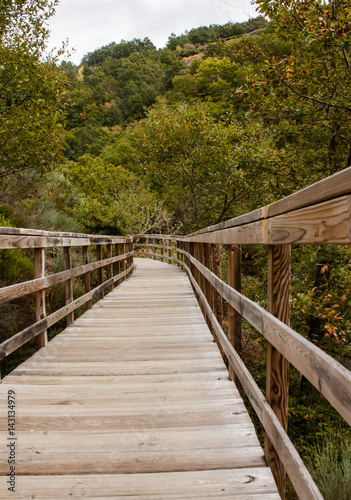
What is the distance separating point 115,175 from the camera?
26328 mm

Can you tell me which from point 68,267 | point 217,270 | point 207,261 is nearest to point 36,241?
point 68,267

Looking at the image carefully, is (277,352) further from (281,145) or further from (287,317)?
(281,145)

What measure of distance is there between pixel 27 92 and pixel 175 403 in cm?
733

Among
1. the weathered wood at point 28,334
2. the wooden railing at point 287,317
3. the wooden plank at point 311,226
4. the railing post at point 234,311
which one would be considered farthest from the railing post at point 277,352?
the weathered wood at point 28,334

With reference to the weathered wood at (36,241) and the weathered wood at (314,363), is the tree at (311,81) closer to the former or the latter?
the weathered wood at (36,241)

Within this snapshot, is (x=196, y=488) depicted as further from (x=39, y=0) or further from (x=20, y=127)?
(x=39, y=0)

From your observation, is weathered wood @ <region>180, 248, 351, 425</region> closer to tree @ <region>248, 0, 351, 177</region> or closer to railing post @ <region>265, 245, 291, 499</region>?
railing post @ <region>265, 245, 291, 499</region>

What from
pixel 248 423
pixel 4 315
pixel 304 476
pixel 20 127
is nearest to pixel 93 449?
pixel 248 423

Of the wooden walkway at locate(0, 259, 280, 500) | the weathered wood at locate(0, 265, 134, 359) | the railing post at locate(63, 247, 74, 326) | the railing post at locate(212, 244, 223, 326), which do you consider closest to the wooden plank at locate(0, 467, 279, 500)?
the wooden walkway at locate(0, 259, 280, 500)

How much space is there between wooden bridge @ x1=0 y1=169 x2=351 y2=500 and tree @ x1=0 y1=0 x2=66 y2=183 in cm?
467

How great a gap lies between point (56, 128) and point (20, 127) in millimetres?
913

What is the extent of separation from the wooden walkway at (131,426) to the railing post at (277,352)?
13 cm

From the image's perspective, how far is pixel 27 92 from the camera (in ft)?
25.4

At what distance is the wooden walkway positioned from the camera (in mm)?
1681
